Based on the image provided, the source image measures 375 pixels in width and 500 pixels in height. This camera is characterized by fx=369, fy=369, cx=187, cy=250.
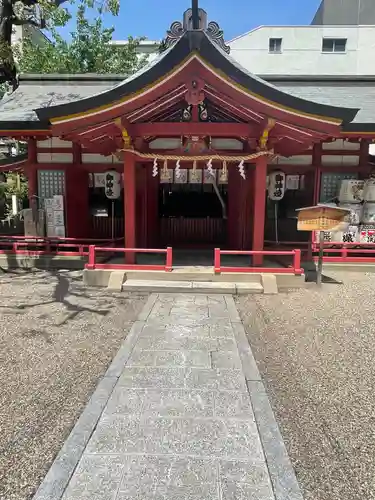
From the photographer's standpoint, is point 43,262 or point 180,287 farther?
point 43,262

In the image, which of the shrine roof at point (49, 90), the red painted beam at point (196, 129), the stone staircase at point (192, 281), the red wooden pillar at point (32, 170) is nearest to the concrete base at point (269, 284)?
the stone staircase at point (192, 281)

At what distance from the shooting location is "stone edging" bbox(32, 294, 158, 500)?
2472 mm

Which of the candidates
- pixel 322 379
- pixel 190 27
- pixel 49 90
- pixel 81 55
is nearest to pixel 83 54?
pixel 81 55

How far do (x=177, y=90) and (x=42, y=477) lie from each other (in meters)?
6.51

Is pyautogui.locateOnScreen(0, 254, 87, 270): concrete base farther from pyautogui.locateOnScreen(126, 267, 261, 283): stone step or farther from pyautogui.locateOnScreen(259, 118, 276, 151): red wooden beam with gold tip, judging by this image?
pyautogui.locateOnScreen(259, 118, 276, 151): red wooden beam with gold tip

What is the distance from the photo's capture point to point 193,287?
7.46 metres

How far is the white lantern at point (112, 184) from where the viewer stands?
32.4 feet

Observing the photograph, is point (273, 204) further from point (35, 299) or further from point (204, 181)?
point (35, 299)

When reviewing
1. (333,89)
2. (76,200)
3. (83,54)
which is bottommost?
(76,200)

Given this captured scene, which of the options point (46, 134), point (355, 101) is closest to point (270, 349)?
point (46, 134)

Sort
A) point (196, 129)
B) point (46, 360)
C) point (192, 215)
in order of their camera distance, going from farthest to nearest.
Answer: point (192, 215)
point (196, 129)
point (46, 360)

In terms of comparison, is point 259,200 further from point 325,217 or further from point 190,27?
point 190,27

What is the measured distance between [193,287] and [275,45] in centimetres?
2671

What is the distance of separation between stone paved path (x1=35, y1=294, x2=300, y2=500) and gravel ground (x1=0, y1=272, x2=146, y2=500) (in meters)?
0.37
